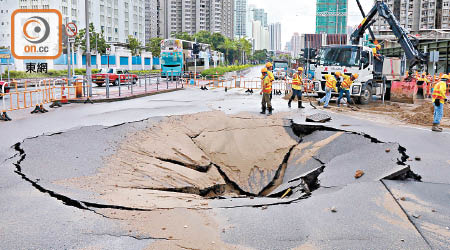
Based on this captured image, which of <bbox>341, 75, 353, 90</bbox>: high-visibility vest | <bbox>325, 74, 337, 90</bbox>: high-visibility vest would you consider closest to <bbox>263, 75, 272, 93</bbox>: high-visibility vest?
<bbox>325, 74, 337, 90</bbox>: high-visibility vest

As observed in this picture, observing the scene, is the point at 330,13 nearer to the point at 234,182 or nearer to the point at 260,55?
the point at 234,182

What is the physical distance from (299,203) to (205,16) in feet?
591

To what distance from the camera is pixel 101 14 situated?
91312 mm

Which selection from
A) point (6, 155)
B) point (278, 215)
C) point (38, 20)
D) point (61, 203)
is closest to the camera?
point (278, 215)

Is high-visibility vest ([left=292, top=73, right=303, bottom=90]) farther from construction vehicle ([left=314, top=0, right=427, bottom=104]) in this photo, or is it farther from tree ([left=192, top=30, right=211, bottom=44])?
tree ([left=192, top=30, right=211, bottom=44])

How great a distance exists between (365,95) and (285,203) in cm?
1596

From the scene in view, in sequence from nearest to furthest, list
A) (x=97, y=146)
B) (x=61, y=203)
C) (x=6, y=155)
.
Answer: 1. (x=61, y=203)
2. (x=6, y=155)
3. (x=97, y=146)

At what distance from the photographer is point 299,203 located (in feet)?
19.5

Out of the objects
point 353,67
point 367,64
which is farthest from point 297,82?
point 367,64

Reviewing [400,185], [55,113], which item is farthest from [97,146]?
[55,113]

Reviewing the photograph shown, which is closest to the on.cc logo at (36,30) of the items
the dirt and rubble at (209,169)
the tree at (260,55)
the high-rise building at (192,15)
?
the dirt and rubble at (209,169)

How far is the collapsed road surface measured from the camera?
4.81 metres

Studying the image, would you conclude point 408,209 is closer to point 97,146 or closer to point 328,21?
point 97,146

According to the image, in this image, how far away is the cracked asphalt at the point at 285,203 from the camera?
4.62 meters
